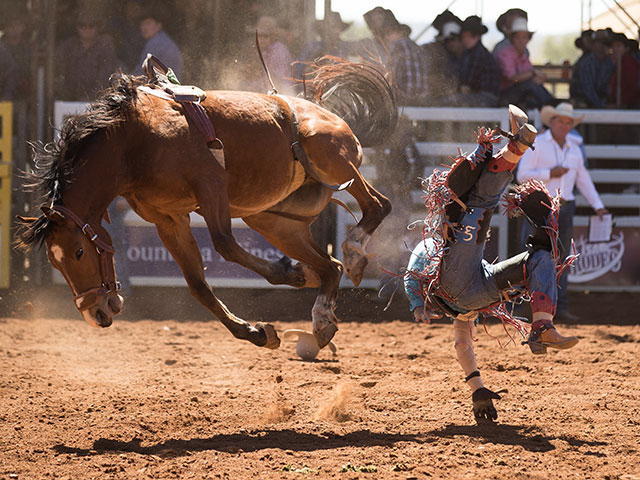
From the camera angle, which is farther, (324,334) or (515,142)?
(324,334)

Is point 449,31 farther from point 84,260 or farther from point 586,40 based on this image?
point 84,260

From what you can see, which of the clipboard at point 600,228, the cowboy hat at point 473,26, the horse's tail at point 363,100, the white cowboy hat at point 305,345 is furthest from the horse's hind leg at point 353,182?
the cowboy hat at point 473,26

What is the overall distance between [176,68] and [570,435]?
5611 mm

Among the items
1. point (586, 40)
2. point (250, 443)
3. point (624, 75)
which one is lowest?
point (250, 443)

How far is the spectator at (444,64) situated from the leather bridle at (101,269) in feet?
17.3

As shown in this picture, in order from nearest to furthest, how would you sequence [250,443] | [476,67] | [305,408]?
[250,443], [305,408], [476,67]

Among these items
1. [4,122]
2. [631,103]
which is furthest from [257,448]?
[631,103]

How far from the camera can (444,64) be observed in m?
8.59

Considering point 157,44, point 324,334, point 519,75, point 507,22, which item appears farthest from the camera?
point 507,22

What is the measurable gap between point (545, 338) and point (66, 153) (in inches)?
91.6

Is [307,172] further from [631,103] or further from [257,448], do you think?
[631,103]

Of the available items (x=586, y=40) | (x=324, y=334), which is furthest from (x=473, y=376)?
(x=586, y=40)

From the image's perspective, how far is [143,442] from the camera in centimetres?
384

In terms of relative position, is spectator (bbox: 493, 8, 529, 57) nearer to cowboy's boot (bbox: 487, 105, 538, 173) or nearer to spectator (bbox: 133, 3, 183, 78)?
spectator (bbox: 133, 3, 183, 78)
